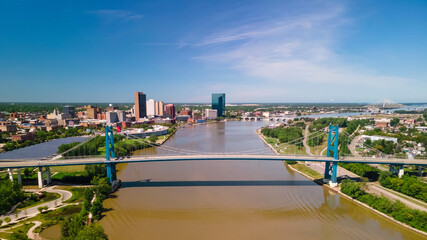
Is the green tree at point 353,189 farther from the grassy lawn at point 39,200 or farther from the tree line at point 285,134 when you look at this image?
the grassy lawn at point 39,200

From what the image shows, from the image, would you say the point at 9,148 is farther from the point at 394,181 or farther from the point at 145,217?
the point at 394,181

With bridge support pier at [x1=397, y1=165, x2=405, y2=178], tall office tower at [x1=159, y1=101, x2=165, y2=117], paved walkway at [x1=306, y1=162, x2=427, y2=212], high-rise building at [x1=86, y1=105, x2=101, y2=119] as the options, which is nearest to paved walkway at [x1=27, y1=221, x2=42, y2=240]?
paved walkway at [x1=306, y1=162, x2=427, y2=212]

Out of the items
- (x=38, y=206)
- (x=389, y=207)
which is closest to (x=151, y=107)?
(x=38, y=206)

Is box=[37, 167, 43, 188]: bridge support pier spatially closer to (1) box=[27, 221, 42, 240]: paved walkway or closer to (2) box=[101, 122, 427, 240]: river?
(2) box=[101, 122, 427, 240]: river

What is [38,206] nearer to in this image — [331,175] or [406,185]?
[331,175]

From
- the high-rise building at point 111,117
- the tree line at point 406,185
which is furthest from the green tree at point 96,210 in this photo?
the high-rise building at point 111,117
